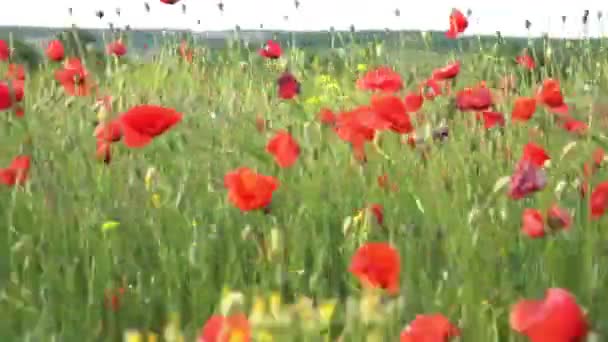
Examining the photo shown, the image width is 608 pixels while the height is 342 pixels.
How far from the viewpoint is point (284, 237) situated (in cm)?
188

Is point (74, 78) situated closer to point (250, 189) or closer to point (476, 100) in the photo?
point (476, 100)

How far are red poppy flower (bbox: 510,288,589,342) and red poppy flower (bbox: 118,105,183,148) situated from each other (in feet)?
3.54

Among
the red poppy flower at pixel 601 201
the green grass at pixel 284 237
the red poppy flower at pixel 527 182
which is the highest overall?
the red poppy flower at pixel 527 182

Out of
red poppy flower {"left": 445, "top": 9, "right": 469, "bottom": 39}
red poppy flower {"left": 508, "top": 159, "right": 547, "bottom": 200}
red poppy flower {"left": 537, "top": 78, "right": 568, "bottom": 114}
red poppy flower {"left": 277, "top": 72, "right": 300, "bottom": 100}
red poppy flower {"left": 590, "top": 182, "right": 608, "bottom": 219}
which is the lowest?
red poppy flower {"left": 590, "top": 182, "right": 608, "bottom": 219}

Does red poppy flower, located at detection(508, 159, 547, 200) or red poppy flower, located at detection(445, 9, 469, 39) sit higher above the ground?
red poppy flower, located at detection(445, 9, 469, 39)

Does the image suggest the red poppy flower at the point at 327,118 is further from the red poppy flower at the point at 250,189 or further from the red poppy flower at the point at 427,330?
the red poppy flower at the point at 427,330

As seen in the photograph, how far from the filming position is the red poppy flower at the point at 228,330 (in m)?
0.99

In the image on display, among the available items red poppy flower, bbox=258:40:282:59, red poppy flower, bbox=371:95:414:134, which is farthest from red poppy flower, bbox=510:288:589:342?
red poppy flower, bbox=258:40:282:59

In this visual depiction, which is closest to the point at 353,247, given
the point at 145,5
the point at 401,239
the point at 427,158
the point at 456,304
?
the point at 401,239

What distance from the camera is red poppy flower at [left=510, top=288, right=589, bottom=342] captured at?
1.00 metres

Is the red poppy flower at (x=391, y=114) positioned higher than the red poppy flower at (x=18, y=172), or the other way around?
the red poppy flower at (x=391, y=114)

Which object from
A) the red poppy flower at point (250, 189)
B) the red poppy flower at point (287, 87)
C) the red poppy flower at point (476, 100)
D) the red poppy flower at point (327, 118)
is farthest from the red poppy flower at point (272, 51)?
the red poppy flower at point (250, 189)

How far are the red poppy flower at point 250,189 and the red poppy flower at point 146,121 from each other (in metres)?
0.28

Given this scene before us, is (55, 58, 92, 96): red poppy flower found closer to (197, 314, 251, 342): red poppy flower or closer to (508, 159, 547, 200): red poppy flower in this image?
(508, 159, 547, 200): red poppy flower
